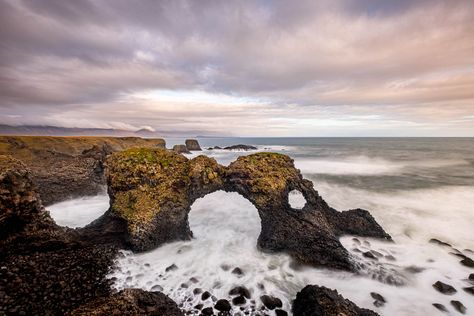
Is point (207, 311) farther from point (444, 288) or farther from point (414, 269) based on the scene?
point (414, 269)

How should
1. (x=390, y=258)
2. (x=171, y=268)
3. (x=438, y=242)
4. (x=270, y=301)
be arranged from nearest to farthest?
(x=270, y=301), (x=171, y=268), (x=390, y=258), (x=438, y=242)

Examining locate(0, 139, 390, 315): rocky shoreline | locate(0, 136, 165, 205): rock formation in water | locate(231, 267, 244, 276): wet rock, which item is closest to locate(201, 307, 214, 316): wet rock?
locate(0, 139, 390, 315): rocky shoreline

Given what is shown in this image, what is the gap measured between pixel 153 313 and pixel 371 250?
1214cm

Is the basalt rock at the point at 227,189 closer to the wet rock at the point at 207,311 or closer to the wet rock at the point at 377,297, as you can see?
the wet rock at the point at 377,297

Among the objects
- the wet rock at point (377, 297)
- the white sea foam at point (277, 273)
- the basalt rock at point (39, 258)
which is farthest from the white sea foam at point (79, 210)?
the wet rock at point (377, 297)

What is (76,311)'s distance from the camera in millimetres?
7176

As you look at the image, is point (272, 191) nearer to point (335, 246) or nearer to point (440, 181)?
point (335, 246)

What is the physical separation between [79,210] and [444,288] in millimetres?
24306

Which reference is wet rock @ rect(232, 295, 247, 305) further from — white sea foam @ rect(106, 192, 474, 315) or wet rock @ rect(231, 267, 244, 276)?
wet rock @ rect(231, 267, 244, 276)

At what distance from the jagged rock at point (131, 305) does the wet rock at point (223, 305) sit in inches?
A: 53.4

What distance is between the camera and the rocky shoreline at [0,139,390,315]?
341 inches

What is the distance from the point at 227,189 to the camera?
17312 millimetres

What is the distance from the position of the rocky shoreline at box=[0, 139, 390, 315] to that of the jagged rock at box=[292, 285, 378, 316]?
0.04 m

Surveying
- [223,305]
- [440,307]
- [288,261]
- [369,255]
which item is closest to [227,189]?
[288,261]
